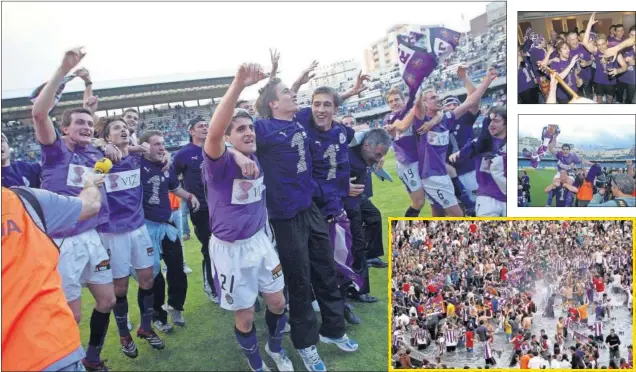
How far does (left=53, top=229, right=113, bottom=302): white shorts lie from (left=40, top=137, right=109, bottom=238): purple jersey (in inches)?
1.7

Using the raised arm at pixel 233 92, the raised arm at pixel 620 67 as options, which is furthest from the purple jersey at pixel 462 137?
the raised arm at pixel 233 92

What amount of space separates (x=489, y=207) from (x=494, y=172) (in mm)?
240

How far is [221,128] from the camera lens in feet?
6.75

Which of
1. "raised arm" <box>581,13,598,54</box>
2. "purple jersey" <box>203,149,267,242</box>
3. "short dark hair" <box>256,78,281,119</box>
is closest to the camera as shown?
"purple jersey" <box>203,149,267,242</box>

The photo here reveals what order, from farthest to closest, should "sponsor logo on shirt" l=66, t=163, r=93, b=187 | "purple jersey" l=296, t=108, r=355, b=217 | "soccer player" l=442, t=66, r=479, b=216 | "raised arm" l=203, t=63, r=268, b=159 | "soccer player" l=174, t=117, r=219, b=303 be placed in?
"soccer player" l=442, t=66, r=479, b=216, "soccer player" l=174, t=117, r=219, b=303, "purple jersey" l=296, t=108, r=355, b=217, "sponsor logo on shirt" l=66, t=163, r=93, b=187, "raised arm" l=203, t=63, r=268, b=159

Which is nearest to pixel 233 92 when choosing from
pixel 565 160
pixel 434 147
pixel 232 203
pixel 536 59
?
pixel 232 203

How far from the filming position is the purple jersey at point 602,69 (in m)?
3.15

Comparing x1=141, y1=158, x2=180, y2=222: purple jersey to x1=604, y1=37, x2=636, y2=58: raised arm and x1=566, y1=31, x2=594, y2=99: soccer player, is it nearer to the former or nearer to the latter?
x1=566, y1=31, x2=594, y2=99: soccer player

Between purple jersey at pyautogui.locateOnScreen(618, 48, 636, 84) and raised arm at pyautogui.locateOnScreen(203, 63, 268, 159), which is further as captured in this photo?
purple jersey at pyautogui.locateOnScreen(618, 48, 636, 84)

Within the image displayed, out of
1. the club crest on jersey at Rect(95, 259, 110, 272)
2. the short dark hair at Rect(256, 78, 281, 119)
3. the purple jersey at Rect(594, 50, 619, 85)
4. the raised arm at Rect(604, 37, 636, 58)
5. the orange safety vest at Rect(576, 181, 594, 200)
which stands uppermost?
the raised arm at Rect(604, 37, 636, 58)

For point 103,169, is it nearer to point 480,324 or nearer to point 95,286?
point 95,286

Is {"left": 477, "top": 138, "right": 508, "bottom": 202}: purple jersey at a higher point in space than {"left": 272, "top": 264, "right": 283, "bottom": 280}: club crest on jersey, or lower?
higher

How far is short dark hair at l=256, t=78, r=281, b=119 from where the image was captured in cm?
257

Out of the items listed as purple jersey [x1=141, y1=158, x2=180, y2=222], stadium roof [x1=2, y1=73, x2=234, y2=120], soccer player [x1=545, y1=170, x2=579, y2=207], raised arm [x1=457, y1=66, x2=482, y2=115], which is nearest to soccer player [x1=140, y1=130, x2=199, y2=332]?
purple jersey [x1=141, y1=158, x2=180, y2=222]
